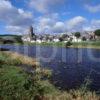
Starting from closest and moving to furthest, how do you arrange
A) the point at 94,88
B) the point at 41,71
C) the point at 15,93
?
the point at 15,93
the point at 94,88
the point at 41,71

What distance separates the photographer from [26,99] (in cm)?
1664

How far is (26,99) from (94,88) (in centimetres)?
1330

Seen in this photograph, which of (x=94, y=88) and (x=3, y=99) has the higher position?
(x=3, y=99)

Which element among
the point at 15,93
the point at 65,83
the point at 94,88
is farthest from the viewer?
the point at 65,83

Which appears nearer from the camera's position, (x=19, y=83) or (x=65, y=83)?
(x=19, y=83)

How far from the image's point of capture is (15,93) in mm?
17516

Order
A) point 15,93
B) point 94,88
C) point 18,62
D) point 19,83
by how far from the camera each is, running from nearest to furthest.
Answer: point 15,93, point 19,83, point 94,88, point 18,62

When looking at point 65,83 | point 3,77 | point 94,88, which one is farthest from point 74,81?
point 3,77

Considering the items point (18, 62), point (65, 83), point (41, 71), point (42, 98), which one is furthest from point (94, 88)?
point (18, 62)

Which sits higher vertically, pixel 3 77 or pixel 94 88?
pixel 3 77

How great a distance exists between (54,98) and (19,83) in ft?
17.0

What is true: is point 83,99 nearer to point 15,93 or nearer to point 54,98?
point 54,98

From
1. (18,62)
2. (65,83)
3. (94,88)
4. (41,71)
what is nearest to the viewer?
(94,88)

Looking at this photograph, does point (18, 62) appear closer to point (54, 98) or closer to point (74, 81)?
Result: point (74, 81)
